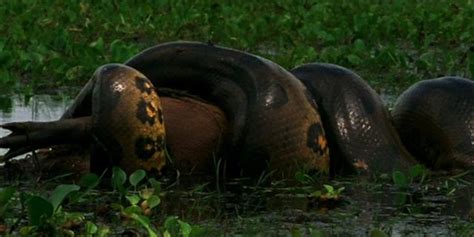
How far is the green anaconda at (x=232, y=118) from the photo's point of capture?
732cm

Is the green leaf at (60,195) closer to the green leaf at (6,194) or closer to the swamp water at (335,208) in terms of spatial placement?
the green leaf at (6,194)

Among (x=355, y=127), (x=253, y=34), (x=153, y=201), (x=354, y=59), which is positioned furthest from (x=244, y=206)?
(x=253, y=34)

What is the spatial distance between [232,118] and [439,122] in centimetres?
110

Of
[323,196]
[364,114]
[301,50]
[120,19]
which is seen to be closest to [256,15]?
[120,19]

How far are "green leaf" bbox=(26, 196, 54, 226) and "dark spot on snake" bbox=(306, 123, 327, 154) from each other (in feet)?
7.28

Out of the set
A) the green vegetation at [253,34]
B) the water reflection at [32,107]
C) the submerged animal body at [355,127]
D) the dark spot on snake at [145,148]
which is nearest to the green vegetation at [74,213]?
the dark spot on snake at [145,148]

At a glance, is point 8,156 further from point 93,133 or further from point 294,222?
point 294,222

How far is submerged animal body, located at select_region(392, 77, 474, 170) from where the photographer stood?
776cm

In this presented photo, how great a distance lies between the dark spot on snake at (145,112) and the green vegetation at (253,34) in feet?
10.6

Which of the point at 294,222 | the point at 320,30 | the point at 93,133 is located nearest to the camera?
the point at 294,222

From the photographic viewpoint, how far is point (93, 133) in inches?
289

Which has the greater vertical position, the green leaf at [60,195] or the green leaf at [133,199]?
the green leaf at [60,195]

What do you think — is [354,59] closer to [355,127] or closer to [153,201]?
[355,127]

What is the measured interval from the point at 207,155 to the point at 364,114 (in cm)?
85
